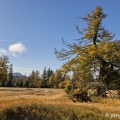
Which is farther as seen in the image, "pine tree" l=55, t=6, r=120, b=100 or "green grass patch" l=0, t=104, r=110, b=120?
"pine tree" l=55, t=6, r=120, b=100

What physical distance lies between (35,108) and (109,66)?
48.4 feet

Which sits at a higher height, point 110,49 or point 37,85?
point 110,49

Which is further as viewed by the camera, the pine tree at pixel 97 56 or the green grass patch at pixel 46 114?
the pine tree at pixel 97 56

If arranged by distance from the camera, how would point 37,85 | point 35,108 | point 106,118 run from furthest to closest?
point 37,85, point 35,108, point 106,118

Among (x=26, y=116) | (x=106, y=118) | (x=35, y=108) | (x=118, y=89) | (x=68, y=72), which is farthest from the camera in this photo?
(x=68, y=72)

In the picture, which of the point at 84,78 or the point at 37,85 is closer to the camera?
the point at 84,78

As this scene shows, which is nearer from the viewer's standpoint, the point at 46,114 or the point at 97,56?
the point at 46,114

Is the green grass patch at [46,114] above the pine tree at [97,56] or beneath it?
beneath

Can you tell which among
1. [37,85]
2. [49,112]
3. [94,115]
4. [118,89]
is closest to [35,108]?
[49,112]

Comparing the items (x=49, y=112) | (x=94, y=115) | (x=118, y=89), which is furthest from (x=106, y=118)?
(x=118, y=89)

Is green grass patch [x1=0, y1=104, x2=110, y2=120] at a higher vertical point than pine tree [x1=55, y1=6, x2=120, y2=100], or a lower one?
lower

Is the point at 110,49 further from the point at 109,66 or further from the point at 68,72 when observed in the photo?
the point at 68,72

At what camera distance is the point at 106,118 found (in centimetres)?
821

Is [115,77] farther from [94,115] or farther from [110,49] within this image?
[94,115]
